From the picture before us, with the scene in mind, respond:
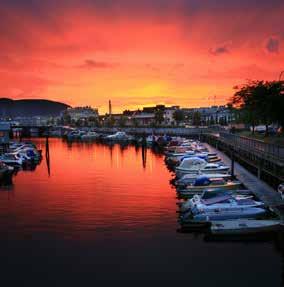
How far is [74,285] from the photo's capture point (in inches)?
865

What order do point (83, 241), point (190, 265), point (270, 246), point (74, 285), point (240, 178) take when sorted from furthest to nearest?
point (240, 178), point (83, 241), point (270, 246), point (190, 265), point (74, 285)

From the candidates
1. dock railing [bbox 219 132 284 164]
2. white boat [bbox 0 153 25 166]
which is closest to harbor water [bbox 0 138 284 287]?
dock railing [bbox 219 132 284 164]

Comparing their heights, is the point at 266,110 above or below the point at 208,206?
above

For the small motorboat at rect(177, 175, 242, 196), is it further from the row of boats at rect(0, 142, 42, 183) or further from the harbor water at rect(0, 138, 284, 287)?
the row of boats at rect(0, 142, 42, 183)

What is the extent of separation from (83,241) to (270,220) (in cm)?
1250

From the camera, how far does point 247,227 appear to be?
2794cm

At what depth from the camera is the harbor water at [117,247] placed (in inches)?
902

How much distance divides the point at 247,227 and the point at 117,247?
851cm

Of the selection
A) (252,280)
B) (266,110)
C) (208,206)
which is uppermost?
(266,110)

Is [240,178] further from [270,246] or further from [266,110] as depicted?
[266,110]

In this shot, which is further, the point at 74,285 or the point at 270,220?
the point at 270,220

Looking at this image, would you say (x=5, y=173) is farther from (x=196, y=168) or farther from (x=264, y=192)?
(x=264, y=192)

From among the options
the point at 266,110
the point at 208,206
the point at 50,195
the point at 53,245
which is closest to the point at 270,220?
the point at 208,206

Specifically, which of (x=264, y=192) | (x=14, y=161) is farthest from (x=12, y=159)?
(x=264, y=192)
